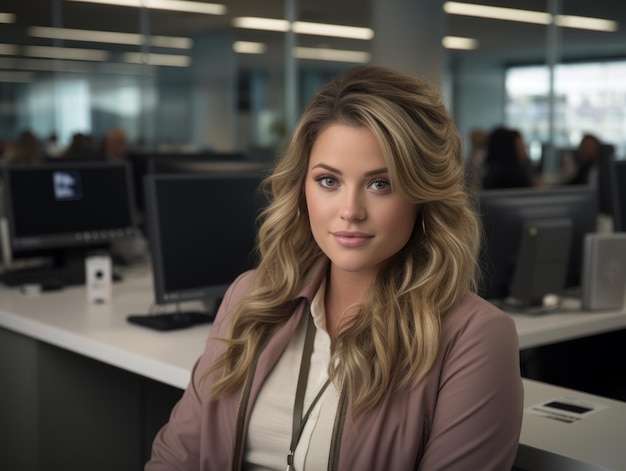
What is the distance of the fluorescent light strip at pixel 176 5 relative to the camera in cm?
970

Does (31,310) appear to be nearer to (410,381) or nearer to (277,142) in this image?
(410,381)

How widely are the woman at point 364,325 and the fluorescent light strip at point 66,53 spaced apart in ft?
28.0

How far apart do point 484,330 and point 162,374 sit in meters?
1.18

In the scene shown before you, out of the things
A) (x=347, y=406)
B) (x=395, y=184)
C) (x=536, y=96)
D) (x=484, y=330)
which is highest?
(x=536, y=96)

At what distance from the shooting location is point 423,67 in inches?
245

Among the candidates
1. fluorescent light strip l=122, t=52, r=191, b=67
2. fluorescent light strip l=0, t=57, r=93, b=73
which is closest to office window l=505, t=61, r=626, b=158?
fluorescent light strip l=122, t=52, r=191, b=67

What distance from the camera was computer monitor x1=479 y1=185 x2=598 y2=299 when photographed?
10.2 feet

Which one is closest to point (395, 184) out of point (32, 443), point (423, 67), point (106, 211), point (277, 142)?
point (32, 443)

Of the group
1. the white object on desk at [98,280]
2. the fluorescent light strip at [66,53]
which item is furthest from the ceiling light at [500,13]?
the white object on desk at [98,280]

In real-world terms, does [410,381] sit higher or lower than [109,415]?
higher

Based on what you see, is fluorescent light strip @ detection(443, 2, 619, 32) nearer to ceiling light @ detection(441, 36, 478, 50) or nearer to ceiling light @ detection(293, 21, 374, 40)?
ceiling light @ detection(441, 36, 478, 50)

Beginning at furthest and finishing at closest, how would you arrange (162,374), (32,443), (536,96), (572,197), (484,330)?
(536,96) < (572,197) < (32,443) < (162,374) < (484,330)

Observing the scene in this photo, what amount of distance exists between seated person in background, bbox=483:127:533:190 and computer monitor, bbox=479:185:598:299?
2.06m

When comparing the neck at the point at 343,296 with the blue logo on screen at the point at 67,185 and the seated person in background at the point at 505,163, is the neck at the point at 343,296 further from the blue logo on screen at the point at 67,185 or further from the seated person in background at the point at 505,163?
the seated person in background at the point at 505,163
